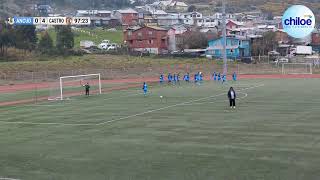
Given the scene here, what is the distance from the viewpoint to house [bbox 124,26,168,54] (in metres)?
116

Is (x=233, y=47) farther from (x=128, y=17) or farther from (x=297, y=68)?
(x=128, y=17)

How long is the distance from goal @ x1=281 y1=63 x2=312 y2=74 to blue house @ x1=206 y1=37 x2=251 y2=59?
2592 cm

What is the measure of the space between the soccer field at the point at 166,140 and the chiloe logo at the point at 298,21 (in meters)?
5.15

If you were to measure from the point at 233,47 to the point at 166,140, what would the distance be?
288 feet

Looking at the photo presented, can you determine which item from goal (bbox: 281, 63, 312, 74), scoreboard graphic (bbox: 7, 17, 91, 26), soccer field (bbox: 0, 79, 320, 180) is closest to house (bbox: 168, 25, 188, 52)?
goal (bbox: 281, 63, 312, 74)

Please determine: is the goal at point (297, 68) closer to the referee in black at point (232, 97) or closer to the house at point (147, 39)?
the house at point (147, 39)

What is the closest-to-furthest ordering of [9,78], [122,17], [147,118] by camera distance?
[147,118] < [9,78] < [122,17]

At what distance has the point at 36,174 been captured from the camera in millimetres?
17625

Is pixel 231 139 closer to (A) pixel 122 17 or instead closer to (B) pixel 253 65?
(B) pixel 253 65

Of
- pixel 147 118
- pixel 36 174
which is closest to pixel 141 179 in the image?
pixel 36 174

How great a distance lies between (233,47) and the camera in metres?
109

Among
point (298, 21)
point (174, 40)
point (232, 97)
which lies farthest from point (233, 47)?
point (232, 97)

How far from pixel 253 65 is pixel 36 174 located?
69684mm

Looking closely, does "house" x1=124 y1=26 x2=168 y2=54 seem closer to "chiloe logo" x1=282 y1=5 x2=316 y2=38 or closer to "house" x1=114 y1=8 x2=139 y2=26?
"house" x1=114 y1=8 x2=139 y2=26
